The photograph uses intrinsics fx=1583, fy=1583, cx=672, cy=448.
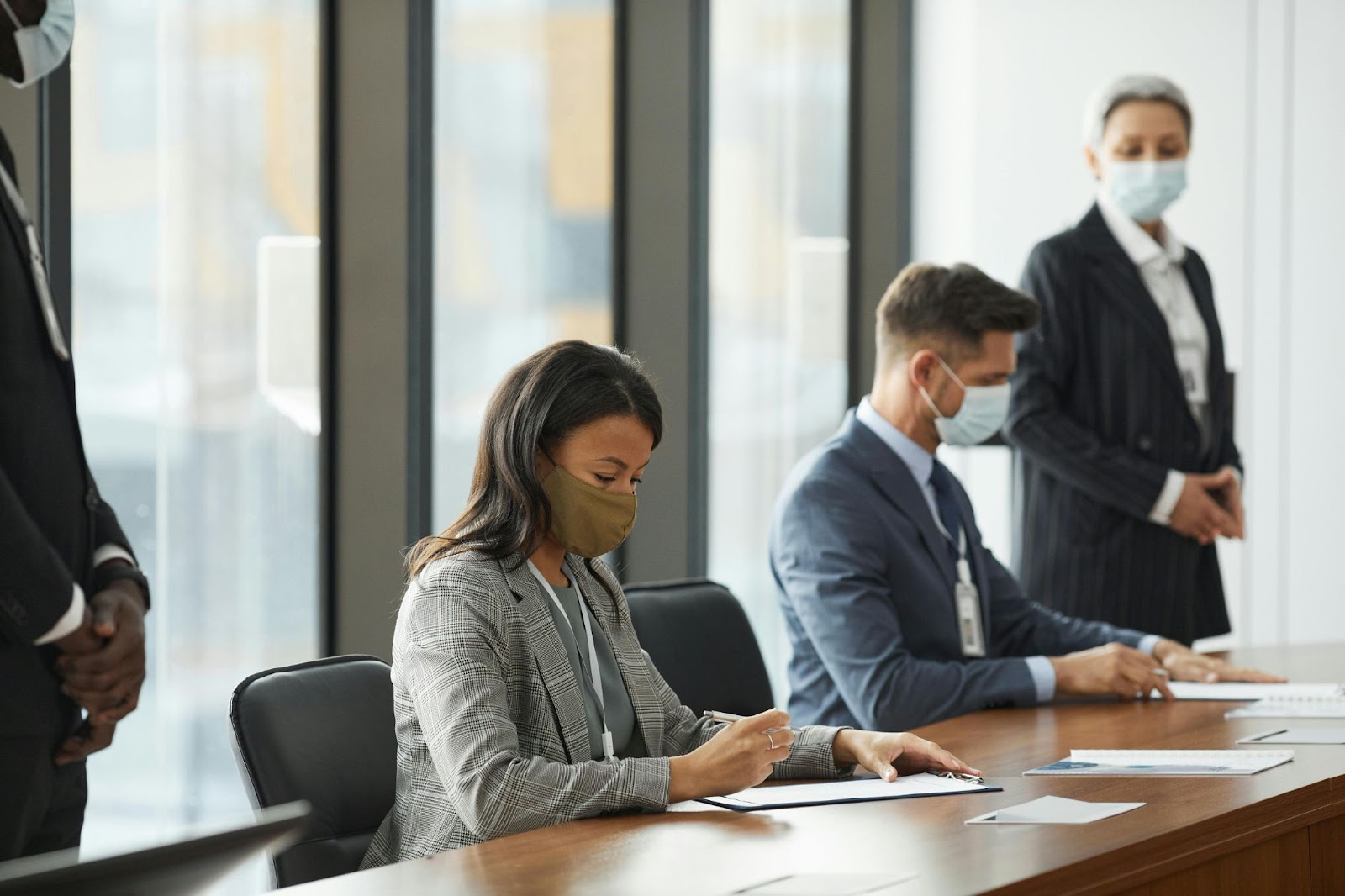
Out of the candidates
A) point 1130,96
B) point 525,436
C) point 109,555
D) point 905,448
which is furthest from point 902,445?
point 109,555

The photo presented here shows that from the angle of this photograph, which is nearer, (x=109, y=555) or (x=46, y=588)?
(x=46, y=588)

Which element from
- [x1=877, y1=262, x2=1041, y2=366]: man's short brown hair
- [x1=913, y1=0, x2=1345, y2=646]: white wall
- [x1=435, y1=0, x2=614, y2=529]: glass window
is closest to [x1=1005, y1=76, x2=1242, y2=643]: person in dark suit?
[x1=877, y1=262, x2=1041, y2=366]: man's short brown hair

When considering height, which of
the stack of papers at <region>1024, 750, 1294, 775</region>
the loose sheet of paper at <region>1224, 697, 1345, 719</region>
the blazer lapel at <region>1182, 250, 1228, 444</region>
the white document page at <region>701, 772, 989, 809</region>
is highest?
the blazer lapel at <region>1182, 250, 1228, 444</region>

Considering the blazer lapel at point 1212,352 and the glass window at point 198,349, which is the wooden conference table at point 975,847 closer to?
the blazer lapel at point 1212,352

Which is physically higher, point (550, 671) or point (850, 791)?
point (550, 671)

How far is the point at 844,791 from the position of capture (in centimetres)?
205

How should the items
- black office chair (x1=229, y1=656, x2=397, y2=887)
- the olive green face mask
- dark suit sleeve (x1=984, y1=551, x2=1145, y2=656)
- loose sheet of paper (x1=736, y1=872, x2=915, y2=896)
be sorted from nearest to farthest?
loose sheet of paper (x1=736, y1=872, x2=915, y2=896)
black office chair (x1=229, y1=656, x2=397, y2=887)
the olive green face mask
dark suit sleeve (x1=984, y1=551, x2=1145, y2=656)

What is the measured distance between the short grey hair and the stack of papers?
200cm

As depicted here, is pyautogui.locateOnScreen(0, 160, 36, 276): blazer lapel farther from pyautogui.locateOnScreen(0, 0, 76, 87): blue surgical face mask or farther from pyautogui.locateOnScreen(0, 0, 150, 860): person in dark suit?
pyautogui.locateOnScreen(0, 0, 76, 87): blue surgical face mask

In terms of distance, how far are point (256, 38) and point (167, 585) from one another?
1311 millimetres

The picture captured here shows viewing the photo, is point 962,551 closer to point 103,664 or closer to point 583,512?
point 583,512

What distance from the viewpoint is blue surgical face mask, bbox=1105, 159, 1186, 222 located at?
380 cm

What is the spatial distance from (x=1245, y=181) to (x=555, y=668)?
413 centimetres

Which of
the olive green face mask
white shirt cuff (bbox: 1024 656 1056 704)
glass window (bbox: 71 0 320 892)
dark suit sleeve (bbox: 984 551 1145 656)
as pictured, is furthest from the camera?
glass window (bbox: 71 0 320 892)
